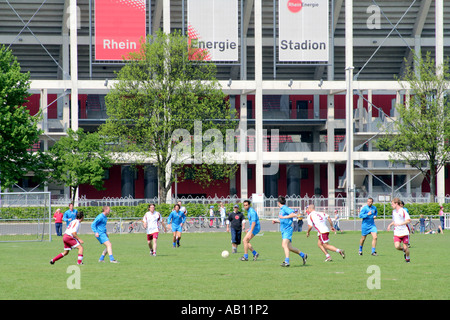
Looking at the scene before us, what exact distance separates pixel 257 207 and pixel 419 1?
23.6 metres

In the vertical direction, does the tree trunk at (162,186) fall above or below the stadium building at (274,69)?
below

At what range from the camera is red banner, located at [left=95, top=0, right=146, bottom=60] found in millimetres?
53906

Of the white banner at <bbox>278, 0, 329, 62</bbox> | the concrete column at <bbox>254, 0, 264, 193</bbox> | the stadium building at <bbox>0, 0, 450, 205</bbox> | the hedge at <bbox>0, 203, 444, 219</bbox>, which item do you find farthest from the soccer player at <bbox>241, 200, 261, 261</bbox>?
the concrete column at <bbox>254, 0, 264, 193</bbox>

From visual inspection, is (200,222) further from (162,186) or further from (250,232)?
(250,232)

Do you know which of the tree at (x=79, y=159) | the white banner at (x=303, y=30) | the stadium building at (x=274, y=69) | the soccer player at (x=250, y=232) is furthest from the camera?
the white banner at (x=303, y=30)

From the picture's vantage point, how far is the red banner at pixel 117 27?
5391cm

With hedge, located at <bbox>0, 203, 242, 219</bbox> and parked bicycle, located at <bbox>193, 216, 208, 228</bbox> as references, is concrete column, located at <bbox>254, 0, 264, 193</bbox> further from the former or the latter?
parked bicycle, located at <bbox>193, 216, 208, 228</bbox>

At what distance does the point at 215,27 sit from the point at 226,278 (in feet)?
136

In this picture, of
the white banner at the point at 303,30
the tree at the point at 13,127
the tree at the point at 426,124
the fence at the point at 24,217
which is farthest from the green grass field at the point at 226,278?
the white banner at the point at 303,30

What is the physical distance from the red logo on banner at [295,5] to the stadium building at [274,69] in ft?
0.26

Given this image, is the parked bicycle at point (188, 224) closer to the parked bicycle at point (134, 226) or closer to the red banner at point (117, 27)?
the parked bicycle at point (134, 226)
